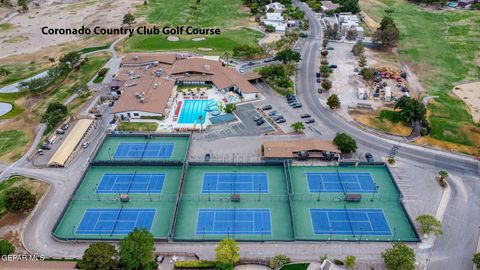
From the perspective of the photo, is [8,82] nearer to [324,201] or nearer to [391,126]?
[324,201]

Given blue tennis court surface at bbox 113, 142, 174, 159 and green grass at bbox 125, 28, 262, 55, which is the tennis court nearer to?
blue tennis court surface at bbox 113, 142, 174, 159

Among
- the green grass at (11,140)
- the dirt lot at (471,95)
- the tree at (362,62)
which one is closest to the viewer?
the green grass at (11,140)

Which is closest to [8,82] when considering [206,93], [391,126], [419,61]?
[206,93]

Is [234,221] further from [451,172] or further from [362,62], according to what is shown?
[362,62]

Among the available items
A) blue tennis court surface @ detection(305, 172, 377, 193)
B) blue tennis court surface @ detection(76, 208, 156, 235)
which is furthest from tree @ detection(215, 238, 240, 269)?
blue tennis court surface @ detection(305, 172, 377, 193)

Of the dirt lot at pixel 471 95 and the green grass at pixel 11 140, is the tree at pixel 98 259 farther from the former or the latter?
the dirt lot at pixel 471 95

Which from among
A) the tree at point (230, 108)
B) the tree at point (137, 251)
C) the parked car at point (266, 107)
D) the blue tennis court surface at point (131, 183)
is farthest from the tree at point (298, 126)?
the tree at point (137, 251)

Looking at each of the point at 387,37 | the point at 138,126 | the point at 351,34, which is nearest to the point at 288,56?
the point at 351,34
